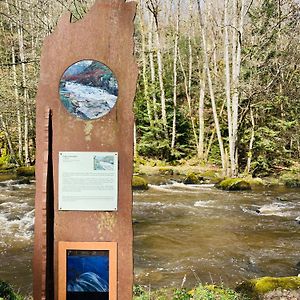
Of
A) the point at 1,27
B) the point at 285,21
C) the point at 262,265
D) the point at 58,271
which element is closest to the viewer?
the point at 58,271

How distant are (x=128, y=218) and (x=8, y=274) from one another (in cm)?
393

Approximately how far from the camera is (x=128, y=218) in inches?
A: 140

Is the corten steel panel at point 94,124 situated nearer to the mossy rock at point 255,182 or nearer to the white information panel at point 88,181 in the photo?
the white information panel at point 88,181

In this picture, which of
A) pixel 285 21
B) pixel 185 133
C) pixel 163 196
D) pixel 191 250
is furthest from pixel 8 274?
pixel 185 133

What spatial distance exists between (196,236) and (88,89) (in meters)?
6.19

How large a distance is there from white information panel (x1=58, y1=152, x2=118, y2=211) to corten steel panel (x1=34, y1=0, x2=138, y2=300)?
5 cm

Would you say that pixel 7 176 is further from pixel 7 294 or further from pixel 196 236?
pixel 7 294

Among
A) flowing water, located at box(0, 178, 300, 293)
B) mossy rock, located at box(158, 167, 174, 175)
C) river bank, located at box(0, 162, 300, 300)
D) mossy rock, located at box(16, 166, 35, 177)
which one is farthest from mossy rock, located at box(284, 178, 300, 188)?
mossy rock, located at box(16, 166, 35, 177)

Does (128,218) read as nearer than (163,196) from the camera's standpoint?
Yes

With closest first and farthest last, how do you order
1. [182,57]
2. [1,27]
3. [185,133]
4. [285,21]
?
[285,21] → [1,27] → [185,133] → [182,57]

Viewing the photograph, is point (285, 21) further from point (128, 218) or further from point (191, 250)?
point (128, 218)

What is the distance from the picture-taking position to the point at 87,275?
350 centimetres

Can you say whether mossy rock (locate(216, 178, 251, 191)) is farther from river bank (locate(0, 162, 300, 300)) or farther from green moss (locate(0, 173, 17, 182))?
green moss (locate(0, 173, 17, 182))

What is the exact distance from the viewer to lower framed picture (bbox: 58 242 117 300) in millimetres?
3523
